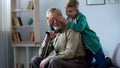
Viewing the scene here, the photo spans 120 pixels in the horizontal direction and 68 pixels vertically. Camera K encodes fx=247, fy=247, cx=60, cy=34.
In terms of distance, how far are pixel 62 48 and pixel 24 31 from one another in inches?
62.5

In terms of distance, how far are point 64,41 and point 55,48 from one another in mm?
160

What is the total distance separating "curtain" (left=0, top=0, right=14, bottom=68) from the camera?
3.85 metres

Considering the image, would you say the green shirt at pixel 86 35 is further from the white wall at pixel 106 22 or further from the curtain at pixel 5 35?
the curtain at pixel 5 35

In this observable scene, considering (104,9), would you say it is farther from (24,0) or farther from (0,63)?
(0,63)

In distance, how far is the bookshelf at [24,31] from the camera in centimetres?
384

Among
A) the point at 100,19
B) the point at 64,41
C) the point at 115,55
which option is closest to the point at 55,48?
the point at 64,41

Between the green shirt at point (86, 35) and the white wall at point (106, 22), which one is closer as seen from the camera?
the green shirt at point (86, 35)

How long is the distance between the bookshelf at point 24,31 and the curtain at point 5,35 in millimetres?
79

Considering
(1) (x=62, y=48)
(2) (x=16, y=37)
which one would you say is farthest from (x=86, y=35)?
(2) (x=16, y=37)

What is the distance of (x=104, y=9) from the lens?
362cm

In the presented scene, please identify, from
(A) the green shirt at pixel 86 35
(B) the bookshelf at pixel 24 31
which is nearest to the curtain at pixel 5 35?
(B) the bookshelf at pixel 24 31

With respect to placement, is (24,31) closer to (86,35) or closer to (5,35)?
(5,35)

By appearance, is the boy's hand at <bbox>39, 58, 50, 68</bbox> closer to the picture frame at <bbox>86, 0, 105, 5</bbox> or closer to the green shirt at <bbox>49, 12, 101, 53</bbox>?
the green shirt at <bbox>49, 12, 101, 53</bbox>

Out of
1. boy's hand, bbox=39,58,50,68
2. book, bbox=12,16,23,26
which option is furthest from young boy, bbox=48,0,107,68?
book, bbox=12,16,23,26
